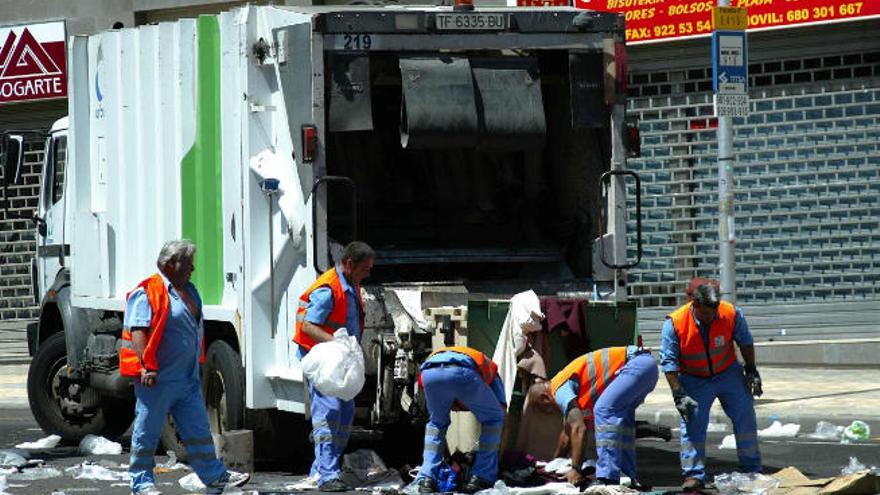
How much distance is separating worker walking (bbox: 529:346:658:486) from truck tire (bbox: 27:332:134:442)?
479cm

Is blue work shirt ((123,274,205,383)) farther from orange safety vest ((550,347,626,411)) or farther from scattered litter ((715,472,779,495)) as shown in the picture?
scattered litter ((715,472,779,495))

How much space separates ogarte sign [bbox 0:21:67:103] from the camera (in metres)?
23.2

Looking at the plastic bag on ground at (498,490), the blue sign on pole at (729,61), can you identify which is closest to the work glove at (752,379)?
the plastic bag on ground at (498,490)

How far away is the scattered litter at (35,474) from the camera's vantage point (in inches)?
493

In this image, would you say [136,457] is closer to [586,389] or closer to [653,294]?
[586,389]

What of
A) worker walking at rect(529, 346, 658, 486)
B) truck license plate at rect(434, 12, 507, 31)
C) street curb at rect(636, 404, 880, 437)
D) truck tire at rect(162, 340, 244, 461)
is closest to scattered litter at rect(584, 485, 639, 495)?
worker walking at rect(529, 346, 658, 486)

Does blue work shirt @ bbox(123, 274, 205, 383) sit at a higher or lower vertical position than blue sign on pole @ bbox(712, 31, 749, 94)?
lower

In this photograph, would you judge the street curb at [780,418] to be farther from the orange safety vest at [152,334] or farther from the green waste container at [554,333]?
the orange safety vest at [152,334]

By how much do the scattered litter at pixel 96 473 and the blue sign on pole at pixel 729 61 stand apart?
5903 millimetres

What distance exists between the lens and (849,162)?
1928 cm

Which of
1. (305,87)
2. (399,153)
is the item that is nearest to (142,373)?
(305,87)

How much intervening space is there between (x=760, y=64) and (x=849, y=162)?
1.29 m

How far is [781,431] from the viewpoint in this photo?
1466 centimetres

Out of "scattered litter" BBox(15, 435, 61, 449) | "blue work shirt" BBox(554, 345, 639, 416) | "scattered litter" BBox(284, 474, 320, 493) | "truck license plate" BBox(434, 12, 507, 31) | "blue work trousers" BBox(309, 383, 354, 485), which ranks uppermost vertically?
"truck license plate" BBox(434, 12, 507, 31)
